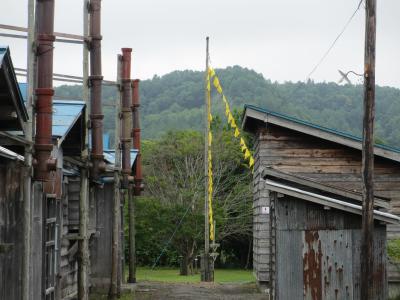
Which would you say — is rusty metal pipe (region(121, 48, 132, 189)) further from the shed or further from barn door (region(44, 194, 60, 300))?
barn door (region(44, 194, 60, 300))

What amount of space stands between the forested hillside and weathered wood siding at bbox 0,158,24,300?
146 feet

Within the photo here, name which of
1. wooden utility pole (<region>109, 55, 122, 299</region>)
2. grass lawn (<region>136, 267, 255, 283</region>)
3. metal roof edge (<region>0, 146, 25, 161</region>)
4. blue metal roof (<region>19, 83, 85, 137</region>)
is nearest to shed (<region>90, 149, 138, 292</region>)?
wooden utility pole (<region>109, 55, 122, 299</region>)

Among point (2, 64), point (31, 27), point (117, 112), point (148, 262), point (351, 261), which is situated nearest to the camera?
point (2, 64)

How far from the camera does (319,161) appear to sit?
78.7 ft

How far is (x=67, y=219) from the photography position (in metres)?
20.0

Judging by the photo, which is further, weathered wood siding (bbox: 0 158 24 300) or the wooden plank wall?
the wooden plank wall

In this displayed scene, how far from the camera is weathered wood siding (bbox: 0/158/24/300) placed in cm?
1191

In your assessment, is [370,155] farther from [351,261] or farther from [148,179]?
[148,179]

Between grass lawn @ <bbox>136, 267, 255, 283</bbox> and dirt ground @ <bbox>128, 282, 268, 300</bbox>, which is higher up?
dirt ground @ <bbox>128, 282, 268, 300</bbox>

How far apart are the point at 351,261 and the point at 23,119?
329 inches

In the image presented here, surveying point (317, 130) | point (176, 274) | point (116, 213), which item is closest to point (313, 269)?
point (116, 213)

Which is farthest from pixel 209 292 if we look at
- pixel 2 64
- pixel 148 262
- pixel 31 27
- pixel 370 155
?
pixel 148 262

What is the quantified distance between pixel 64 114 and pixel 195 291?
12.2 meters

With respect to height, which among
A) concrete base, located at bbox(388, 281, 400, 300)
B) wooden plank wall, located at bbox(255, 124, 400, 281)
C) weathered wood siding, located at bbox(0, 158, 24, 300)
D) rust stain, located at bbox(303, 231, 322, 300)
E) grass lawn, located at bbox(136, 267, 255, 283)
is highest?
wooden plank wall, located at bbox(255, 124, 400, 281)
